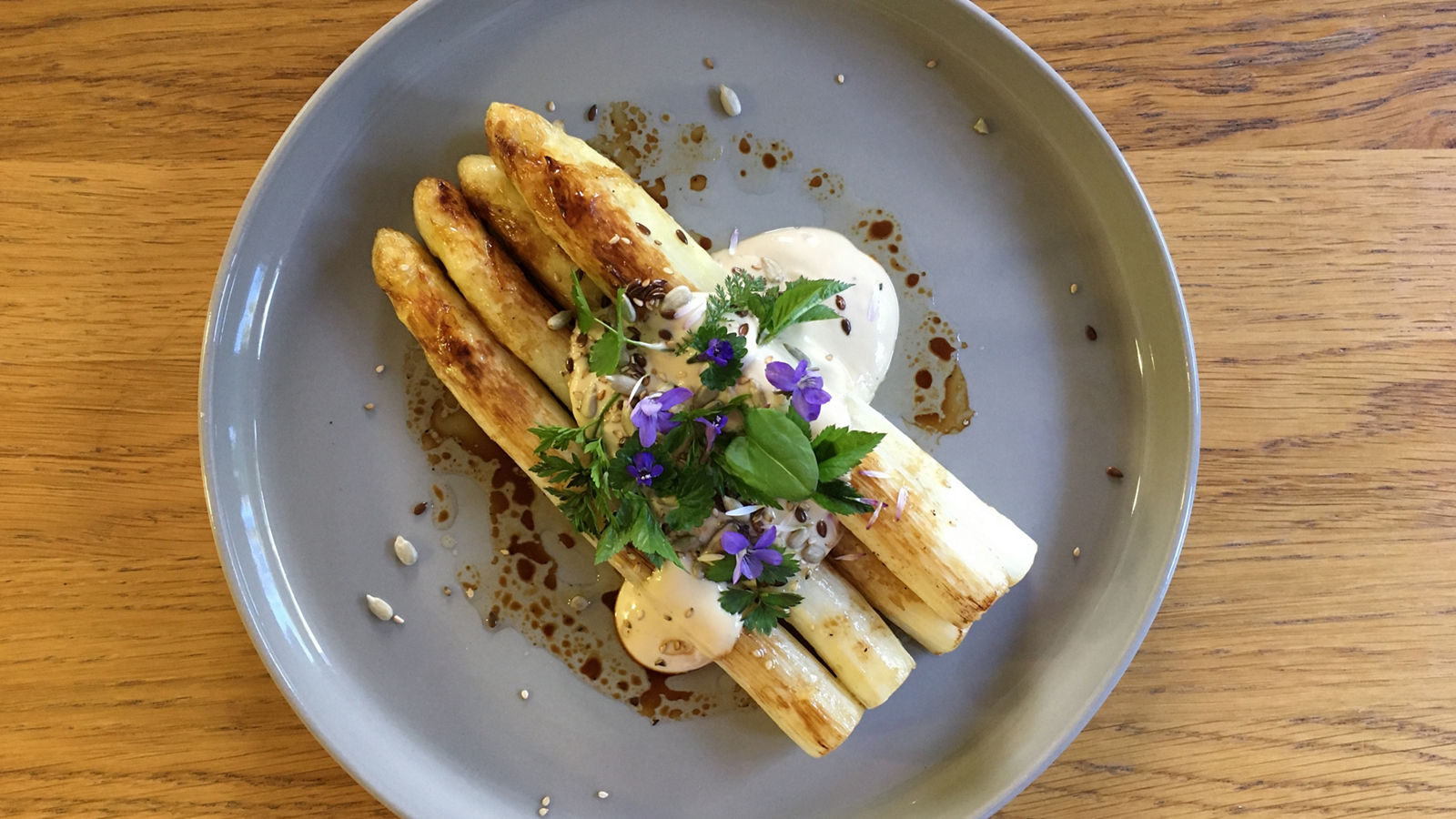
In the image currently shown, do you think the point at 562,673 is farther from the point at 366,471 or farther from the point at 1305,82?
the point at 1305,82

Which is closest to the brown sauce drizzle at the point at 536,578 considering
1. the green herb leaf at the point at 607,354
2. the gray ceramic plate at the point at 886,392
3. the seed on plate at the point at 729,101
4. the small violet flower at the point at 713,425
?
the gray ceramic plate at the point at 886,392

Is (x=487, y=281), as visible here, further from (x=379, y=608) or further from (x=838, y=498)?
(x=838, y=498)

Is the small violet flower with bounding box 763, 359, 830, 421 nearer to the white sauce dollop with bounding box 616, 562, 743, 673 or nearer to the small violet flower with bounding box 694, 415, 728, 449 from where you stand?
the small violet flower with bounding box 694, 415, 728, 449

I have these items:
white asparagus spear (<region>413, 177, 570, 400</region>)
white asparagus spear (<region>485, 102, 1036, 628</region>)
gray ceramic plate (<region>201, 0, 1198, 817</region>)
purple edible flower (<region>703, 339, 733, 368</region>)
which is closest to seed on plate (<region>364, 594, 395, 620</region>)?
gray ceramic plate (<region>201, 0, 1198, 817</region>)

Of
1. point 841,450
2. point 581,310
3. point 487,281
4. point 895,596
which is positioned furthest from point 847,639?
point 487,281

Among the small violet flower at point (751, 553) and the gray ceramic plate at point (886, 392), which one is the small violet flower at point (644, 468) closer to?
the small violet flower at point (751, 553)
